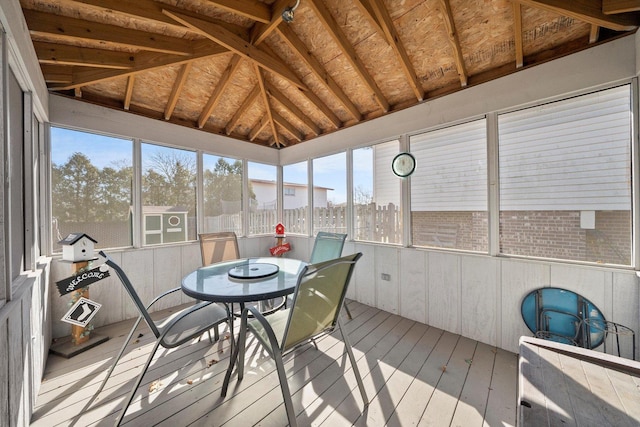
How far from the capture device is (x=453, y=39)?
224cm

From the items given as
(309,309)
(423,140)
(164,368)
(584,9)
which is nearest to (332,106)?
(423,140)

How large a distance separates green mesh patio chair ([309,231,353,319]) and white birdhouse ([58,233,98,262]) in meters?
2.49

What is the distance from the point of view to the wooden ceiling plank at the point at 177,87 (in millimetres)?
2822

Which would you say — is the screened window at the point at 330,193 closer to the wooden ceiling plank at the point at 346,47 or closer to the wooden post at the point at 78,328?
the wooden ceiling plank at the point at 346,47

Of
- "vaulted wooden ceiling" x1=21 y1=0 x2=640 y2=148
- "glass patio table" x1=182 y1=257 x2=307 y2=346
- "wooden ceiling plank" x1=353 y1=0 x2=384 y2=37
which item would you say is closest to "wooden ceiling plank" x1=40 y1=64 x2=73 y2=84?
"vaulted wooden ceiling" x1=21 y1=0 x2=640 y2=148

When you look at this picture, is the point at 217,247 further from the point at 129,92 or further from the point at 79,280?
the point at 129,92

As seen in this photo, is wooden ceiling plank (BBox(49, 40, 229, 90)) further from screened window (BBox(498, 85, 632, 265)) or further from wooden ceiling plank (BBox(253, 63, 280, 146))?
screened window (BBox(498, 85, 632, 265))

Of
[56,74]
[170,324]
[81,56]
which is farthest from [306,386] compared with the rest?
[56,74]

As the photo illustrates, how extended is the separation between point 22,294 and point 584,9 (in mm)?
4291

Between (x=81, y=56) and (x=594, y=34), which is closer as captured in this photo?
(x=594, y=34)

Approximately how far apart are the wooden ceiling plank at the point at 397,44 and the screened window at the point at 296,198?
7.82 feet

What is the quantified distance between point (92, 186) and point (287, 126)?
9.34 ft

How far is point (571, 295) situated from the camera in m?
2.17

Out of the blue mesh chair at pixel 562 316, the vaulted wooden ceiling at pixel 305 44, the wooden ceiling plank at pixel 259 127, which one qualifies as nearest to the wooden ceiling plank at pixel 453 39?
the vaulted wooden ceiling at pixel 305 44
